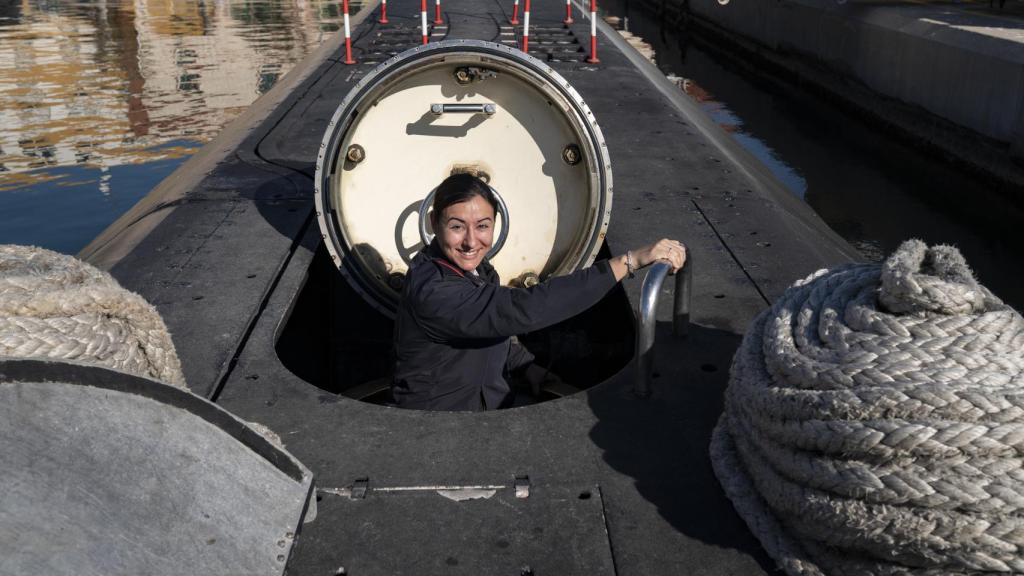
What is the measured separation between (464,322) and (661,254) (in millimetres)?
755

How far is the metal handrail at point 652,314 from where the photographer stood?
10.9 feet

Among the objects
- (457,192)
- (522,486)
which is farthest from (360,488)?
(457,192)

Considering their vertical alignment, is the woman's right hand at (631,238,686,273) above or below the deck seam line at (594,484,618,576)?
above

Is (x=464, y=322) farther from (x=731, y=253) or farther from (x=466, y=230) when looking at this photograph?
(x=731, y=253)

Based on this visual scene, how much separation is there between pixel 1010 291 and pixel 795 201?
3.75m

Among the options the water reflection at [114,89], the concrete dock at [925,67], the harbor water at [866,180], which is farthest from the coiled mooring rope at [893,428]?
the water reflection at [114,89]

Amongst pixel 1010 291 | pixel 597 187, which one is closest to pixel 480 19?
pixel 1010 291

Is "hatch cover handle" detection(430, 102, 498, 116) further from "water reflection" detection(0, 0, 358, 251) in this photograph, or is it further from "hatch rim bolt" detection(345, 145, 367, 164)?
"water reflection" detection(0, 0, 358, 251)

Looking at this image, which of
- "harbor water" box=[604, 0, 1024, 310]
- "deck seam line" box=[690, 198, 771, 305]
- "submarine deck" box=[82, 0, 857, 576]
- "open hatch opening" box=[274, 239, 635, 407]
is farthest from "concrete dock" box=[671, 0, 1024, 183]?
"open hatch opening" box=[274, 239, 635, 407]

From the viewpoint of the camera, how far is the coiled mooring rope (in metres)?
2.24

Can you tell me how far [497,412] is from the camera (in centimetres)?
354

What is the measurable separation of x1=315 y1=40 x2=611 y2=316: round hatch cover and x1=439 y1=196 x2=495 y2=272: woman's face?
964 millimetres

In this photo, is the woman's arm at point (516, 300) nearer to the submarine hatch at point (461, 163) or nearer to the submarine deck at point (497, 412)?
the submarine deck at point (497, 412)

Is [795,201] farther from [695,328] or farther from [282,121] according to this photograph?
[282,121]
